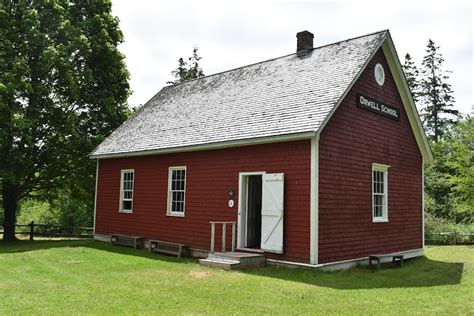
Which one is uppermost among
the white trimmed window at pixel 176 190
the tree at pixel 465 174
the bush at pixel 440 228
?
the tree at pixel 465 174

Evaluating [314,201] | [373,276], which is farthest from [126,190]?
[373,276]

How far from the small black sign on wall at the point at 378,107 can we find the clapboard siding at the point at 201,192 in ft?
8.60

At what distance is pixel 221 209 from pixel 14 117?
899cm

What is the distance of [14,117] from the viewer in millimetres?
16656

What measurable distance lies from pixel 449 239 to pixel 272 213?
40.3 ft

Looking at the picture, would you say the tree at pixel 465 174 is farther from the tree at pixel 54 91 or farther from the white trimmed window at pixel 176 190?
the tree at pixel 54 91

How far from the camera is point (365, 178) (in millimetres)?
12617

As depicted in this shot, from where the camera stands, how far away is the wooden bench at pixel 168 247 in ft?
44.2

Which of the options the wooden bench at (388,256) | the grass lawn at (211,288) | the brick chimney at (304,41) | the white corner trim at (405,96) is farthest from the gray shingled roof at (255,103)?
the wooden bench at (388,256)

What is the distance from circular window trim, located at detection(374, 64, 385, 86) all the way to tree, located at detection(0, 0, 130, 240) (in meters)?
11.7

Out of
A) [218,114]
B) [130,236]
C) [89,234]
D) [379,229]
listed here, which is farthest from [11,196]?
[379,229]

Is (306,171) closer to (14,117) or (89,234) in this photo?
(14,117)

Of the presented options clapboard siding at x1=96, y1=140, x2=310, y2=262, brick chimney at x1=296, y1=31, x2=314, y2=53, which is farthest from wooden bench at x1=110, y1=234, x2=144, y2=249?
brick chimney at x1=296, y1=31, x2=314, y2=53

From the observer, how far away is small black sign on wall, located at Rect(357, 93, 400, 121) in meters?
12.6
